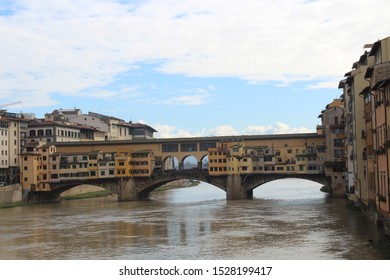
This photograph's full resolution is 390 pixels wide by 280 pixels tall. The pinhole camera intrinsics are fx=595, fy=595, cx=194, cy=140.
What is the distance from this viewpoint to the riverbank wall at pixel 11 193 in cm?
4102

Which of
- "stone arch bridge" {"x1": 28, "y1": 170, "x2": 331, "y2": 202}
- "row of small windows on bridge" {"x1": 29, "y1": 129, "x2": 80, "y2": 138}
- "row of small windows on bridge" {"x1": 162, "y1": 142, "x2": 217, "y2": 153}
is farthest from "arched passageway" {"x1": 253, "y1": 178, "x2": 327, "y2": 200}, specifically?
"row of small windows on bridge" {"x1": 29, "y1": 129, "x2": 80, "y2": 138}

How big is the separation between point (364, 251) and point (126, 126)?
5520 cm

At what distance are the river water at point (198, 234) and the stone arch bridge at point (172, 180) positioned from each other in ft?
24.5

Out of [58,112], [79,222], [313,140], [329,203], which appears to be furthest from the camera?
[58,112]

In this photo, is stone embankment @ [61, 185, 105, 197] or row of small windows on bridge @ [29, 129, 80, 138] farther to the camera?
row of small windows on bridge @ [29, 129, 80, 138]

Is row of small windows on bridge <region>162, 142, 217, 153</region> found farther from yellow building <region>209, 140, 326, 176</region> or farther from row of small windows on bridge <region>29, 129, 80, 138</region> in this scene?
row of small windows on bridge <region>29, 129, 80, 138</region>

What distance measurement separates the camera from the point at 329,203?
35.6 meters

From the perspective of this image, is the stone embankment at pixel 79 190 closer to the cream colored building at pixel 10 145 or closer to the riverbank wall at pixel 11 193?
the cream colored building at pixel 10 145

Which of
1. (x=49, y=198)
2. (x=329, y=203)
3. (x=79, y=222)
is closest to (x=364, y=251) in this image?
(x=79, y=222)

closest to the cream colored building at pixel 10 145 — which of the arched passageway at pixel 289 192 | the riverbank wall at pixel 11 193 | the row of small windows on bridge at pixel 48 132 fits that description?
the riverbank wall at pixel 11 193

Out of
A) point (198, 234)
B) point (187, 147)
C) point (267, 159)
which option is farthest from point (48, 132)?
point (198, 234)

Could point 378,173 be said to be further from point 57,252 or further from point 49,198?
point 49,198

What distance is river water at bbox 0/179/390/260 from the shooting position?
17953 millimetres

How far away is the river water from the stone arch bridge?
24.5ft
